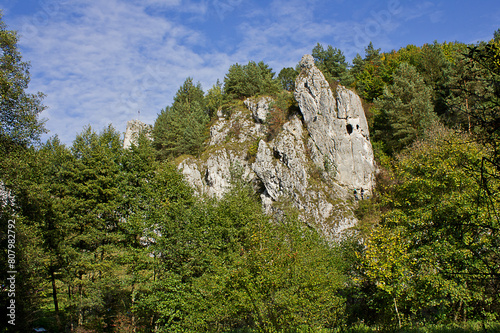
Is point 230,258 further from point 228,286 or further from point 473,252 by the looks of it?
point 473,252

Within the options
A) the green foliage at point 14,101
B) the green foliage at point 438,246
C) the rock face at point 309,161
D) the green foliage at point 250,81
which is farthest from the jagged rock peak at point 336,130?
the green foliage at point 14,101

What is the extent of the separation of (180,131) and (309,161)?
21165 millimetres

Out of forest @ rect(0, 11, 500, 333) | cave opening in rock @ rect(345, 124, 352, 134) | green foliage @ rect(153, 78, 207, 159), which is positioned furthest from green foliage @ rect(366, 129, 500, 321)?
green foliage @ rect(153, 78, 207, 159)

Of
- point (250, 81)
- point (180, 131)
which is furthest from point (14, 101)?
point (250, 81)

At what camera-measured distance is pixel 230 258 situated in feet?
63.2

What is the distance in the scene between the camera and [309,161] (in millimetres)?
40781

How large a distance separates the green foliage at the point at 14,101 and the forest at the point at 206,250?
0.14 feet

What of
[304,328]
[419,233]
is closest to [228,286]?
[304,328]

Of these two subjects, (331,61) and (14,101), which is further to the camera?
(331,61)

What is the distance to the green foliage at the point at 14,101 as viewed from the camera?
11.4 metres

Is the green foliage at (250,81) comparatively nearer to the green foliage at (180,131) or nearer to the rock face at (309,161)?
the green foliage at (180,131)

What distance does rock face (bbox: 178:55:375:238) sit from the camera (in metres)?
37.5

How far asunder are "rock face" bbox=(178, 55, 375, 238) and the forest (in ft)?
36.8

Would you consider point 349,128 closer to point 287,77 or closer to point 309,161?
point 309,161
